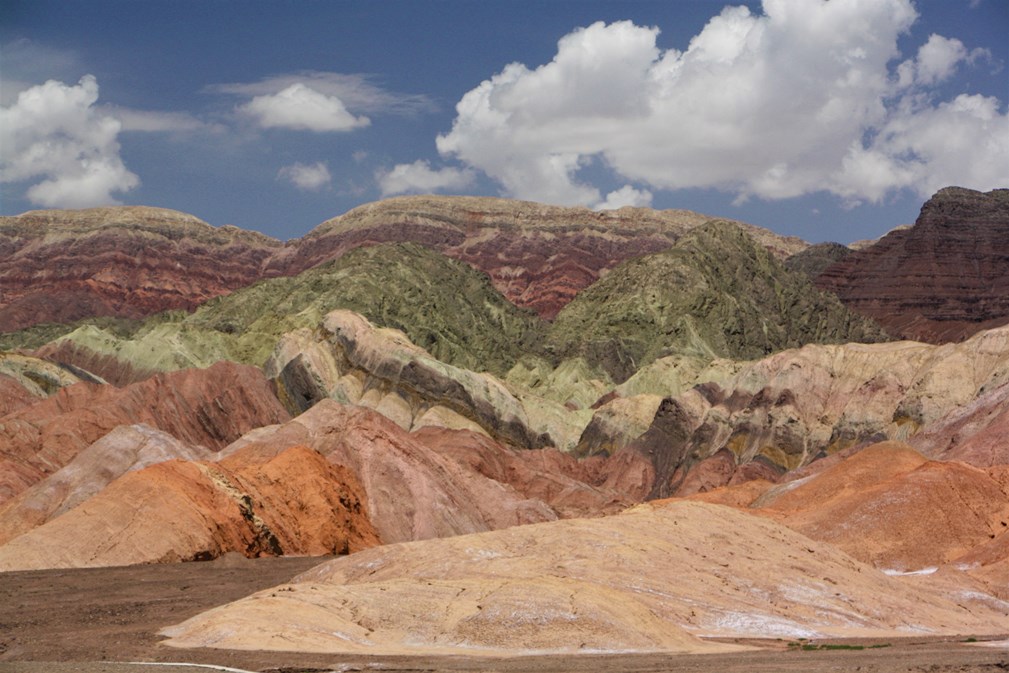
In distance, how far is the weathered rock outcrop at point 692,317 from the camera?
17775cm

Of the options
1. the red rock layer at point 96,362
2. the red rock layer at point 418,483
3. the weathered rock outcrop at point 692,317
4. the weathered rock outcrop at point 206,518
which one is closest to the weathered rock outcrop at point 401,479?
the red rock layer at point 418,483

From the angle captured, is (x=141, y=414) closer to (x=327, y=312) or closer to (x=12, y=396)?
(x=12, y=396)

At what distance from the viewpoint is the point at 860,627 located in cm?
4631

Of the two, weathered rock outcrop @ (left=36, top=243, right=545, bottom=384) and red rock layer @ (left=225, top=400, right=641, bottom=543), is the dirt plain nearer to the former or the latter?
red rock layer @ (left=225, top=400, right=641, bottom=543)

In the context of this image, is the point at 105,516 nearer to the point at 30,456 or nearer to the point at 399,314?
the point at 30,456

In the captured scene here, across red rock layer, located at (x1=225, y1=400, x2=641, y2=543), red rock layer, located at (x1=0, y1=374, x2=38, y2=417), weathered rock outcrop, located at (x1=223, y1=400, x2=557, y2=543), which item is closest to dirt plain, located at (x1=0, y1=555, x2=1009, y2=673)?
weathered rock outcrop, located at (x1=223, y1=400, x2=557, y2=543)

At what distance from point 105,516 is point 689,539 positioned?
34.3m

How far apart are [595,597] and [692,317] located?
142m

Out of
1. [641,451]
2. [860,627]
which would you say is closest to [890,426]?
[641,451]

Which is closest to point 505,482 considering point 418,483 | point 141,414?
point 418,483

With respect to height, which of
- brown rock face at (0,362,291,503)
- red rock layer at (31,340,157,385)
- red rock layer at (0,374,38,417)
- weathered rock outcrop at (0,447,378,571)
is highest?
red rock layer at (31,340,157,385)

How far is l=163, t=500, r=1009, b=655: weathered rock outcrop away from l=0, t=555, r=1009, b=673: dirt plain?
66.9 inches

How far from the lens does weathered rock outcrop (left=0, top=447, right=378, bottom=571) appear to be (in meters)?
68.6

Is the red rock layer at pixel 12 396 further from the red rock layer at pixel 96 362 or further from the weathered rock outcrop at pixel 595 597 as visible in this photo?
the weathered rock outcrop at pixel 595 597
